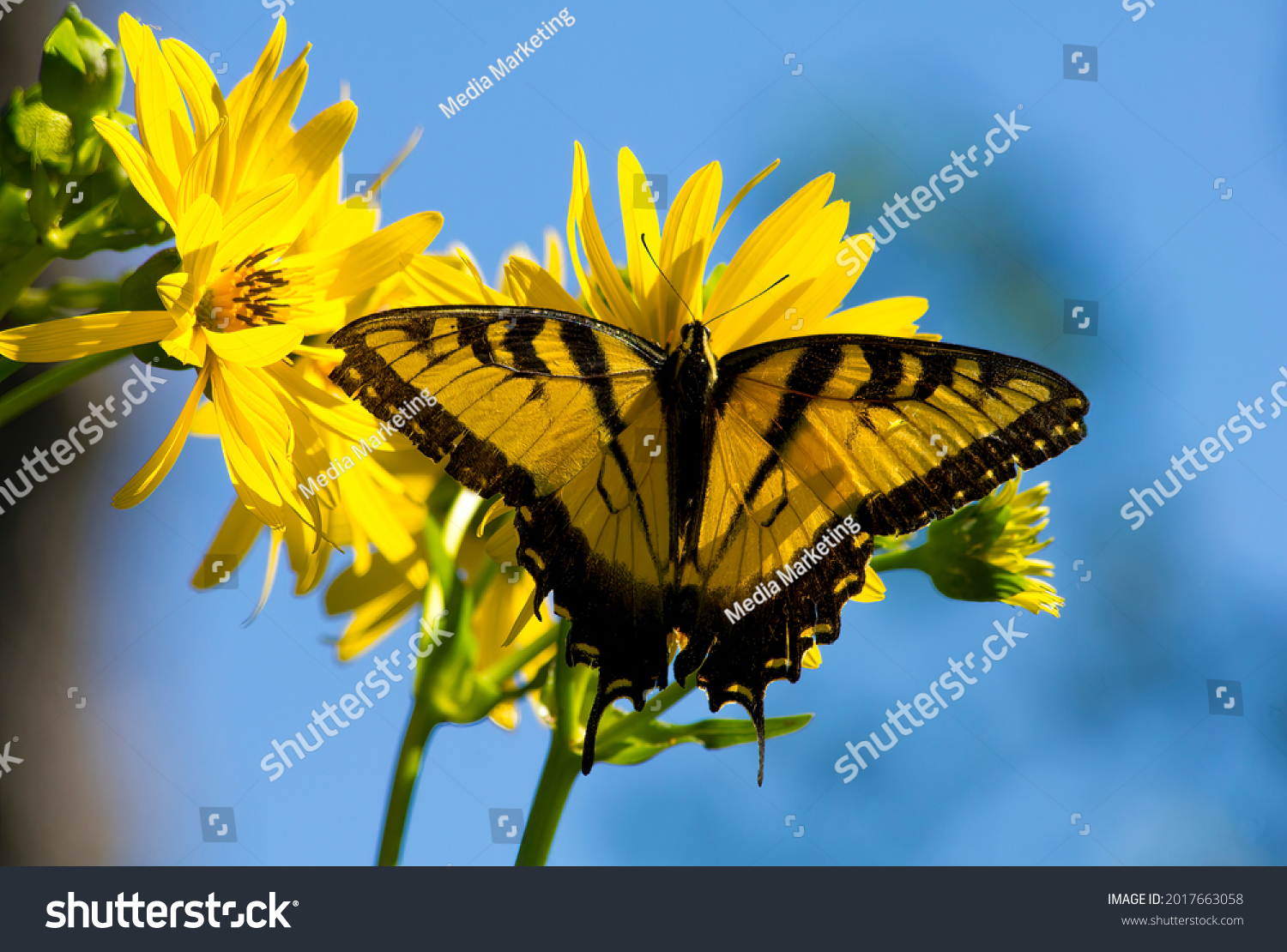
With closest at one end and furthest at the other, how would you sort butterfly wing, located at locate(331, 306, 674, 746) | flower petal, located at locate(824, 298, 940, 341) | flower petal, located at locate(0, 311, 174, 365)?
flower petal, located at locate(0, 311, 174, 365) → butterfly wing, located at locate(331, 306, 674, 746) → flower petal, located at locate(824, 298, 940, 341)

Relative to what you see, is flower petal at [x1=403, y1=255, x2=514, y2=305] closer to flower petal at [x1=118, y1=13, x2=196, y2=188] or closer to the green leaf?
flower petal at [x1=118, y1=13, x2=196, y2=188]

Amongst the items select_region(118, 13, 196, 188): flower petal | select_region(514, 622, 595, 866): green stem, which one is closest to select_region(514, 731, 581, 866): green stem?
select_region(514, 622, 595, 866): green stem

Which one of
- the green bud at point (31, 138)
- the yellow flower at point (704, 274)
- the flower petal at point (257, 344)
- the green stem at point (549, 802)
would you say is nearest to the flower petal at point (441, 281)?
the yellow flower at point (704, 274)

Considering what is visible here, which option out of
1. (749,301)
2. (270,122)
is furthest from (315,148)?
(749,301)

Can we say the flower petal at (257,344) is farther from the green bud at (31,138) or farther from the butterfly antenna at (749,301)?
the butterfly antenna at (749,301)

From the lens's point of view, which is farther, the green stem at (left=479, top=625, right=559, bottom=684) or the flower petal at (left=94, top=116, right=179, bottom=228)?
the green stem at (left=479, top=625, right=559, bottom=684)
